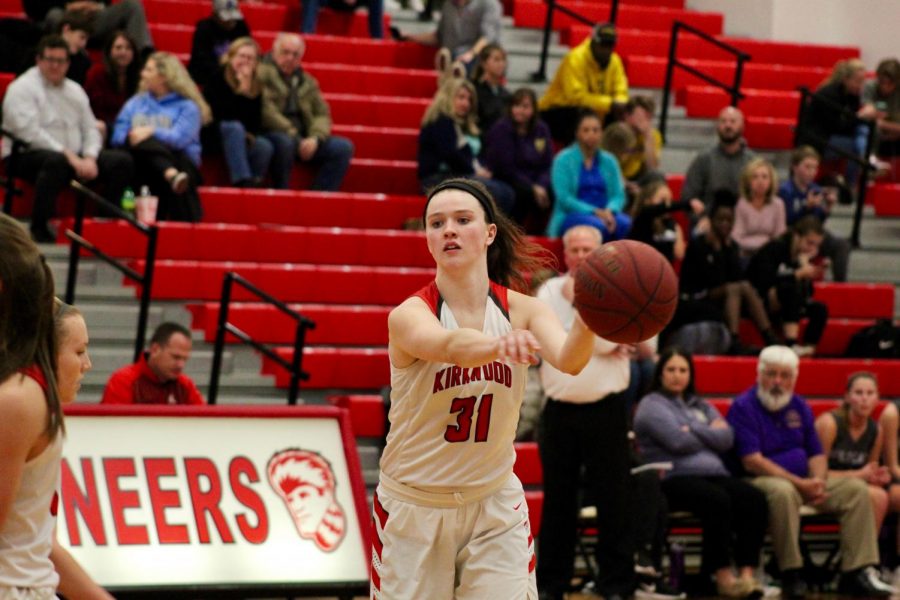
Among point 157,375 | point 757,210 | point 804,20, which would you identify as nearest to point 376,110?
point 757,210

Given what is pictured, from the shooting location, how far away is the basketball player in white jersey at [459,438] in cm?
470

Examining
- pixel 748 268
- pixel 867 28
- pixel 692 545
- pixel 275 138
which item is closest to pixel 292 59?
pixel 275 138

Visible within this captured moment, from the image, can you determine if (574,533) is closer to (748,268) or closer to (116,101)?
(748,268)

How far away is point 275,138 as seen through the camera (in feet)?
37.0

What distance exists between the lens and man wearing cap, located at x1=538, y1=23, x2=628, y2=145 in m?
12.3

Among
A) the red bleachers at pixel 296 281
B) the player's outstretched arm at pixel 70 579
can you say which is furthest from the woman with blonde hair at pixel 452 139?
the player's outstretched arm at pixel 70 579

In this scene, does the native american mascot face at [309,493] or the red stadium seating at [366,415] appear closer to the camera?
the native american mascot face at [309,493]

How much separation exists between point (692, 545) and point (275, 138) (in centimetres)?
403

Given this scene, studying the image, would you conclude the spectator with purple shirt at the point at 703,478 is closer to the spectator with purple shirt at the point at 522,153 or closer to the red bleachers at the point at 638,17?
the spectator with purple shirt at the point at 522,153

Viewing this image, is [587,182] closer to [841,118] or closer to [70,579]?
[841,118]

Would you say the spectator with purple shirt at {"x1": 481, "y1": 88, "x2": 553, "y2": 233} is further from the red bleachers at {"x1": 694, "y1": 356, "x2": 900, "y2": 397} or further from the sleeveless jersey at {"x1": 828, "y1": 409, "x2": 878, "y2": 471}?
the sleeveless jersey at {"x1": 828, "y1": 409, "x2": 878, "y2": 471}

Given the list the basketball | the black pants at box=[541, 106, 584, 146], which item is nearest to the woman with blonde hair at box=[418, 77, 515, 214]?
the black pants at box=[541, 106, 584, 146]

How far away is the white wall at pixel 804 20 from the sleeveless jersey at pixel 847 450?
21.0ft

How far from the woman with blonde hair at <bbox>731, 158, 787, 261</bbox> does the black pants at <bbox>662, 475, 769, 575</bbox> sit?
9.46ft
